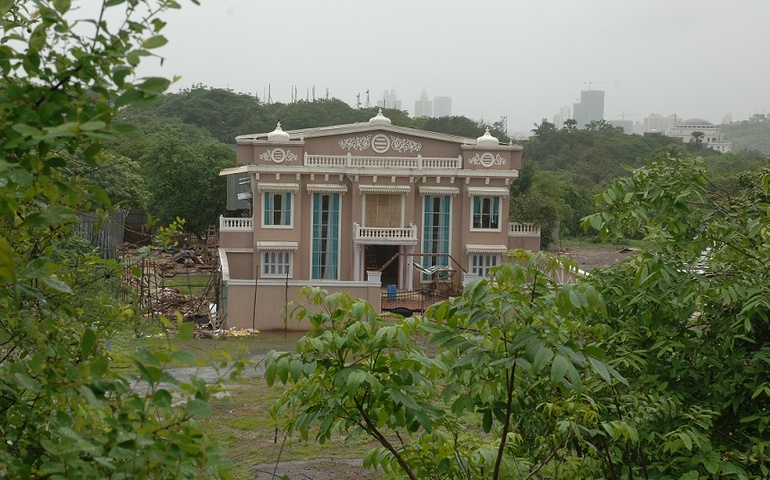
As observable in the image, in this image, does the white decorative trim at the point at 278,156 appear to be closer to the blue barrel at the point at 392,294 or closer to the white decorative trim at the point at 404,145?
the white decorative trim at the point at 404,145

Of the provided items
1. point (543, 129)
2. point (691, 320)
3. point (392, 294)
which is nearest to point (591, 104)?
point (543, 129)

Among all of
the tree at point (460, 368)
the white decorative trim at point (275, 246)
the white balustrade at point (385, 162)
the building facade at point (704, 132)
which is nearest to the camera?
the tree at point (460, 368)

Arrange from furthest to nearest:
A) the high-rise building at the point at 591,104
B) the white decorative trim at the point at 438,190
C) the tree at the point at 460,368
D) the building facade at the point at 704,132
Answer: the high-rise building at the point at 591,104, the building facade at the point at 704,132, the white decorative trim at the point at 438,190, the tree at the point at 460,368

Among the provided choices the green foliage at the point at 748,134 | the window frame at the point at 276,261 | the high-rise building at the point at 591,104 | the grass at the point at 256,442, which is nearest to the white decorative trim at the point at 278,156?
the window frame at the point at 276,261

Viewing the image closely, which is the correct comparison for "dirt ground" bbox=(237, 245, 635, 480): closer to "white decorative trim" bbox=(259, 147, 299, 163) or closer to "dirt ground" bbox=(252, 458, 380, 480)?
"dirt ground" bbox=(252, 458, 380, 480)

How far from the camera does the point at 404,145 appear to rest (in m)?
21.3

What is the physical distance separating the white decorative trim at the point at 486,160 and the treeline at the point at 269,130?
Result: 2.57 meters

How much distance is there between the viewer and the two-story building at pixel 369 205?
20.6m

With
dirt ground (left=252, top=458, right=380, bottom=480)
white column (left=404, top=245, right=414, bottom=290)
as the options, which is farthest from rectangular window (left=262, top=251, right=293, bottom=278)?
dirt ground (left=252, top=458, right=380, bottom=480)

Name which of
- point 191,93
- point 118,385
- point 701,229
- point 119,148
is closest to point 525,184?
point 119,148

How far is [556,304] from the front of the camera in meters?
2.95

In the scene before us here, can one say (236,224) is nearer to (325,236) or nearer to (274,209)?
(274,209)

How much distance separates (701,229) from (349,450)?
564cm

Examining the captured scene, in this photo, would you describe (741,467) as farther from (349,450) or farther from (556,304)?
(349,450)
